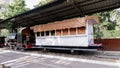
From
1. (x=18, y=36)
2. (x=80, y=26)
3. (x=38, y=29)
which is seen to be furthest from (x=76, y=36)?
(x=18, y=36)

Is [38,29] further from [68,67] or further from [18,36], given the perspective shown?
[68,67]

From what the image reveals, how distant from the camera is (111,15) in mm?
34156

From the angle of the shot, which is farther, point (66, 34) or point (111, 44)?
point (111, 44)

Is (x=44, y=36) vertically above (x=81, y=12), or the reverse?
(x=81, y=12)

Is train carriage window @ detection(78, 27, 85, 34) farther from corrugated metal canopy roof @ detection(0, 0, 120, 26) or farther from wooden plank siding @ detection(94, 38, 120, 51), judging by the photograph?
wooden plank siding @ detection(94, 38, 120, 51)

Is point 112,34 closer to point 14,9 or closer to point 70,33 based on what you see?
point 70,33

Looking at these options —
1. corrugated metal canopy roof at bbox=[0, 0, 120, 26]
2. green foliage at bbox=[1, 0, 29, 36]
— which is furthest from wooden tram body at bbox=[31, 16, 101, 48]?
green foliage at bbox=[1, 0, 29, 36]

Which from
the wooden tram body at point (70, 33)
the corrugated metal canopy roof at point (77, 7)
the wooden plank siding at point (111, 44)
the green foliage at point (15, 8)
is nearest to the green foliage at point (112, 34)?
the wooden plank siding at point (111, 44)

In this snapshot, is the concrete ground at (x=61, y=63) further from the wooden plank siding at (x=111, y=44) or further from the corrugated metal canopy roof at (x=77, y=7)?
the wooden plank siding at (x=111, y=44)

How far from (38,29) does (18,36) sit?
175 inches

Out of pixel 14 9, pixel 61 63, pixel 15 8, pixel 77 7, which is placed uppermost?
pixel 15 8

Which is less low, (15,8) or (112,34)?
(15,8)

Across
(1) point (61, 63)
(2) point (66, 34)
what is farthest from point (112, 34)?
(1) point (61, 63)

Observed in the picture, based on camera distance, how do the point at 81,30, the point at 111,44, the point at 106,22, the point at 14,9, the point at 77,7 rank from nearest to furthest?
the point at 81,30 < the point at 77,7 < the point at 111,44 < the point at 14,9 < the point at 106,22
